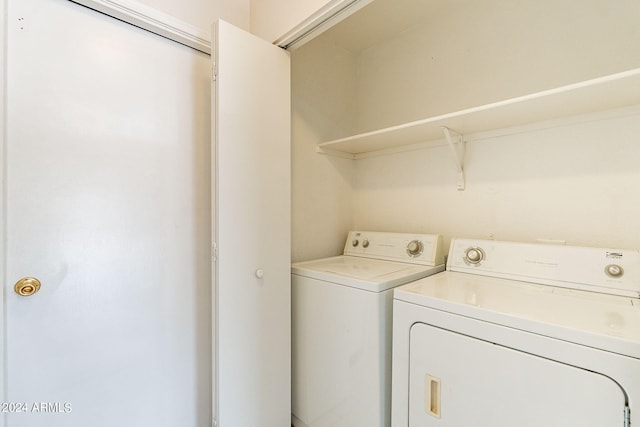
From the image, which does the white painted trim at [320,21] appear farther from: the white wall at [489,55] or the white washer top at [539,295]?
the white washer top at [539,295]

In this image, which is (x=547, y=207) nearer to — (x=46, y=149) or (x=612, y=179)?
(x=612, y=179)

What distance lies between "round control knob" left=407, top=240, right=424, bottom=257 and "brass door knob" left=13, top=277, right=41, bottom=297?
173cm

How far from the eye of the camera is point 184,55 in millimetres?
1350

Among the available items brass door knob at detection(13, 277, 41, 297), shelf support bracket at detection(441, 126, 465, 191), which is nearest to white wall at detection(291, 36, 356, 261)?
shelf support bracket at detection(441, 126, 465, 191)

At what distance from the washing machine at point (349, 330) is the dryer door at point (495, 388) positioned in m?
0.16

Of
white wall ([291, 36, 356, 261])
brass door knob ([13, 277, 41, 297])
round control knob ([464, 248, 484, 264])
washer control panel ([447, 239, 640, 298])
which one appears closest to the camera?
brass door knob ([13, 277, 41, 297])

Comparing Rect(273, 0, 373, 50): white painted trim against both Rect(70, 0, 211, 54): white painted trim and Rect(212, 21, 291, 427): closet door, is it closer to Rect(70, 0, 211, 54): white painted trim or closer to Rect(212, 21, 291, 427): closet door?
Rect(212, 21, 291, 427): closet door

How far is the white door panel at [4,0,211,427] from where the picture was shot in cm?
99

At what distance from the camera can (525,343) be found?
2.72 ft

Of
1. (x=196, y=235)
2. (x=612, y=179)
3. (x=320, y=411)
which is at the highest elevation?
(x=612, y=179)

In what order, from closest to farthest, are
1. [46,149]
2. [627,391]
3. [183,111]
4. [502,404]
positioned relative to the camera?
[627,391]
[502,404]
[46,149]
[183,111]

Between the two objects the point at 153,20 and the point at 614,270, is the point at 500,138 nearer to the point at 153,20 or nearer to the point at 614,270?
the point at 614,270

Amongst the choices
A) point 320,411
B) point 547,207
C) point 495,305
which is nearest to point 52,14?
point 495,305

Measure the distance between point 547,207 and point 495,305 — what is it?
79 cm
